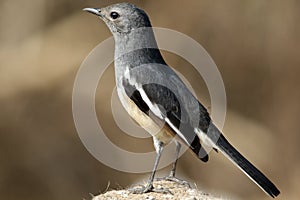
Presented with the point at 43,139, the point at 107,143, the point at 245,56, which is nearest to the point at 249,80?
the point at 245,56

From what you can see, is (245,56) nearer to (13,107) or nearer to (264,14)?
(264,14)

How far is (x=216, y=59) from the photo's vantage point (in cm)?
1186

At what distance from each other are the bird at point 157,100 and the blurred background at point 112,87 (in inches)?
178

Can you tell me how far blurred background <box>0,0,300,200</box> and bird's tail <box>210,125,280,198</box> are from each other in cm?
469

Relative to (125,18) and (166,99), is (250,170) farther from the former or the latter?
(125,18)

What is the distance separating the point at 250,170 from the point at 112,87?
231 inches

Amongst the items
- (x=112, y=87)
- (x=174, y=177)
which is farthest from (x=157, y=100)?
(x=112, y=87)

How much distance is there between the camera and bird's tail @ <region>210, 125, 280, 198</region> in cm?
632

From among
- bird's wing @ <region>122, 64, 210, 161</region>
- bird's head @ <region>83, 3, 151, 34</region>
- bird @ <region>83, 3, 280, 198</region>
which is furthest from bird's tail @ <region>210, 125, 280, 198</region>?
bird's head @ <region>83, 3, 151, 34</region>

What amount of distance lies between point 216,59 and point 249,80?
56 cm

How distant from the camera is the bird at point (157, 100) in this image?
252 inches

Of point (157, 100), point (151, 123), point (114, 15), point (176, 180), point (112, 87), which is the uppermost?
point (112, 87)

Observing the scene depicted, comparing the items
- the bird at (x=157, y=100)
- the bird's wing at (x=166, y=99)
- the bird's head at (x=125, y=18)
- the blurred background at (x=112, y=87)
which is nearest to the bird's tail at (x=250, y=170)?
the bird at (x=157, y=100)

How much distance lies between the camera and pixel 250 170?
21.0 feet
